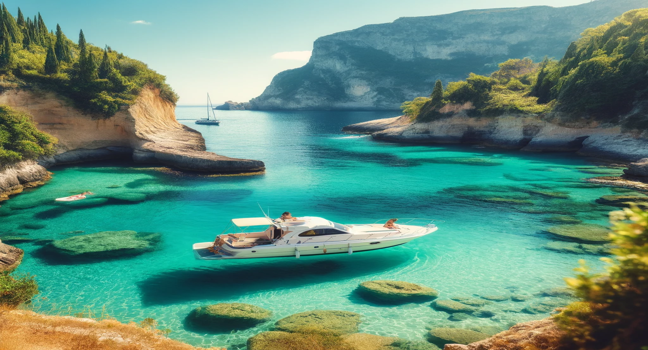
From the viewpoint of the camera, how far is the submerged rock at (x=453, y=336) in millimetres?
13758

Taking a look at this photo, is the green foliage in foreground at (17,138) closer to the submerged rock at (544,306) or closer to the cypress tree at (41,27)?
the cypress tree at (41,27)

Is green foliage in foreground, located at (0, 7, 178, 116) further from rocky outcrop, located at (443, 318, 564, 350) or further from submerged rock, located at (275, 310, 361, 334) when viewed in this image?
rocky outcrop, located at (443, 318, 564, 350)

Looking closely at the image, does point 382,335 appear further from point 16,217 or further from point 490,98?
point 490,98

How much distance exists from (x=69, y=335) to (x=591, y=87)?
71803 millimetres

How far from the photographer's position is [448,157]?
200 ft

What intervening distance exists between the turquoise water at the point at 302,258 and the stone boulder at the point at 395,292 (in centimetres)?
60

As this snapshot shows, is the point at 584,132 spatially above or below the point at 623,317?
above

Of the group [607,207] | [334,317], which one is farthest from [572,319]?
[607,207]

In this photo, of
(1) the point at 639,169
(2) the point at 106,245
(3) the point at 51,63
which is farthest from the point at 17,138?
(1) the point at 639,169

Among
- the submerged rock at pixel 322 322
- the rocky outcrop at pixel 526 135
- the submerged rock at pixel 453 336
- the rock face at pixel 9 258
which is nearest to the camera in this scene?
the submerged rock at pixel 453 336

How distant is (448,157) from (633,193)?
2836 cm

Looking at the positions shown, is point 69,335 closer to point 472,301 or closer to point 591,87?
point 472,301

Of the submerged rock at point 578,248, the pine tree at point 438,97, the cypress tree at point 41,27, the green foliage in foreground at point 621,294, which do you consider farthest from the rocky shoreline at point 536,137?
the cypress tree at point 41,27

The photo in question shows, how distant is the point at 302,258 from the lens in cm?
2205
